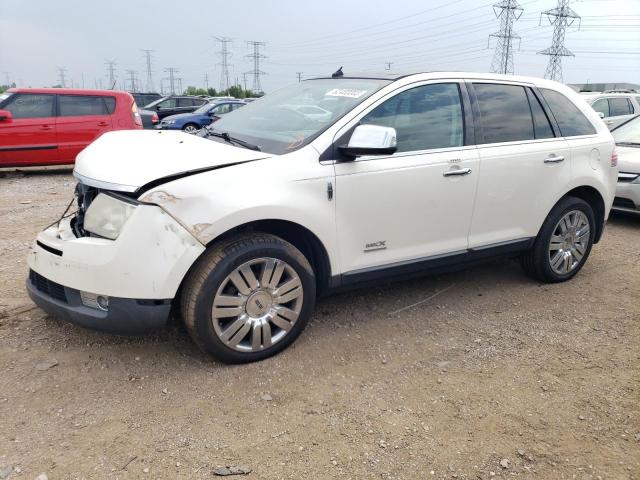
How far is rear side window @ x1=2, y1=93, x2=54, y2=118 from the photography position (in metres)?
9.37

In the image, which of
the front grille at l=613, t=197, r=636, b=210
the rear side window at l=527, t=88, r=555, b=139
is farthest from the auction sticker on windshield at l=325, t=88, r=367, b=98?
the front grille at l=613, t=197, r=636, b=210

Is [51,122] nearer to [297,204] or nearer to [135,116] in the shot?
[135,116]

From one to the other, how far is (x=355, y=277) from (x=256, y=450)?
4.33ft

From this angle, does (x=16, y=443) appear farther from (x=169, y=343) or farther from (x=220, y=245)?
(x=220, y=245)

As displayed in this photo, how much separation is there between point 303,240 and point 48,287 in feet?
4.89

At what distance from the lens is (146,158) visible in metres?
2.94

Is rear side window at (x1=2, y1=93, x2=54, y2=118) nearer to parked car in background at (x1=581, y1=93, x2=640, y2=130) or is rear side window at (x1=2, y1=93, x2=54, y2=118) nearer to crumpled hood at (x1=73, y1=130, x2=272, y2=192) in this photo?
crumpled hood at (x1=73, y1=130, x2=272, y2=192)

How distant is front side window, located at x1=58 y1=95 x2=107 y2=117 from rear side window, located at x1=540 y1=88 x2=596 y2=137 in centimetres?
823

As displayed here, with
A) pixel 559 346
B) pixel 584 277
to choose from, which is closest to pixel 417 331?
pixel 559 346

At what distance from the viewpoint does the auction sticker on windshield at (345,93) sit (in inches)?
138

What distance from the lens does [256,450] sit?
97.4 inches

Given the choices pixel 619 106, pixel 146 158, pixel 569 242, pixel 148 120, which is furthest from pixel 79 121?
pixel 619 106

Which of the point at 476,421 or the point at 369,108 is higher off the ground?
the point at 369,108

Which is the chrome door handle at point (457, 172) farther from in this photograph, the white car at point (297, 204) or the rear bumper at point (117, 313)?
the rear bumper at point (117, 313)
